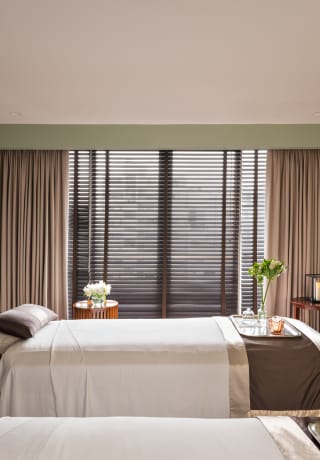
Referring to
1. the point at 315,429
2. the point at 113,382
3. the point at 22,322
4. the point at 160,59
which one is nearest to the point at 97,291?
the point at 22,322

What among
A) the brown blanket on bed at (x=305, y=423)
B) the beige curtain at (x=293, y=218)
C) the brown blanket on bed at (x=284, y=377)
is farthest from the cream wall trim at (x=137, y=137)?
the brown blanket on bed at (x=305, y=423)

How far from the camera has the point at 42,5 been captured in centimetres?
190

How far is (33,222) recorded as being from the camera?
4.28 meters

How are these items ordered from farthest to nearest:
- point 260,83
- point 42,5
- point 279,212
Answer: point 279,212 < point 260,83 < point 42,5

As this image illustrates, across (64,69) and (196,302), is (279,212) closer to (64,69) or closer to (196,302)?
(196,302)

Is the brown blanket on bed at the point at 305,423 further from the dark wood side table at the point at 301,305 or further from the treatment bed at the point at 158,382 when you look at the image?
the dark wood side table at the point at 301,305

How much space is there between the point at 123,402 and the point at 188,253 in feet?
7.57

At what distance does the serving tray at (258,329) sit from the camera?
267 centimetres

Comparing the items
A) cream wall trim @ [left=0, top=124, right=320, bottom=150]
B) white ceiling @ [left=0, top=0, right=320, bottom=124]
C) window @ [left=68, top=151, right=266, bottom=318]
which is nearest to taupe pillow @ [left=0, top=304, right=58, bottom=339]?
window @ [left=68, top=151, right=266, bottom=318]

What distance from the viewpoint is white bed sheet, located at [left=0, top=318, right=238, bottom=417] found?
7.43 ft

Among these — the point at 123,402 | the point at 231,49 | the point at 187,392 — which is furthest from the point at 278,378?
the point at 231,49

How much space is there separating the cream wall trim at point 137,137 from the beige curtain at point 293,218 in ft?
0.90

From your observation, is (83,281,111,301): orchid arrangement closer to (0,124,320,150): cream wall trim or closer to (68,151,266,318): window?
(68,151,266,318): window

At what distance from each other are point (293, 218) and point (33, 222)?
9.17ft
